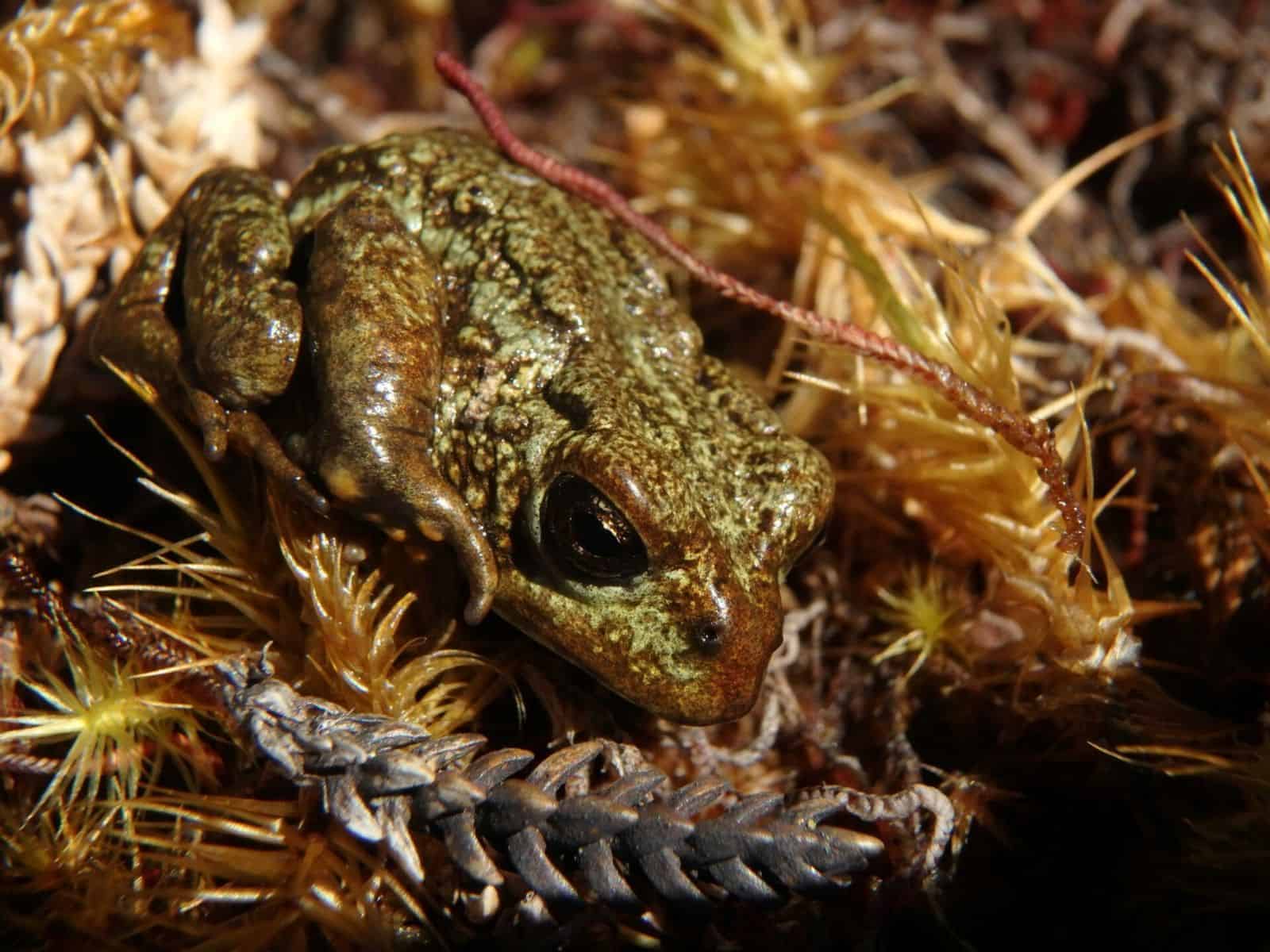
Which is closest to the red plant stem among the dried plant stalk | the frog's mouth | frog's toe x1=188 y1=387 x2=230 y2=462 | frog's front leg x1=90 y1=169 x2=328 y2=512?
the frog's mouth

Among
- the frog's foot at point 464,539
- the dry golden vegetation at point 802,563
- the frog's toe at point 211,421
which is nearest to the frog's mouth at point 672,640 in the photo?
the frog's foot at point 464,539

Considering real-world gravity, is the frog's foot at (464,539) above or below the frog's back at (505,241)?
below

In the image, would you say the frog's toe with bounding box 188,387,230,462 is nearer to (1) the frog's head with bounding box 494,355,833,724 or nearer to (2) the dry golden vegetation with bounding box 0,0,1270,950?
(2) the dry golden vegetation with bounding box 0,0,1270,950

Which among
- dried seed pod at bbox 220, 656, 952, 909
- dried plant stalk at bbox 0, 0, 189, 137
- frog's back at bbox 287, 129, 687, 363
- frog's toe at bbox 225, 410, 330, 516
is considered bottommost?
dried seed pod at bbox 220, 656, 952, 909

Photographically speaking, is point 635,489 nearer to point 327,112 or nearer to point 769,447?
point 769,447

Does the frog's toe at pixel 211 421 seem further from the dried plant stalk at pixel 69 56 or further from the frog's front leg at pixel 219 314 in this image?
the dried plant stalk at pixel 69 56

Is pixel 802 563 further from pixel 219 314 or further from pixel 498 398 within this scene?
pixel 219 314
